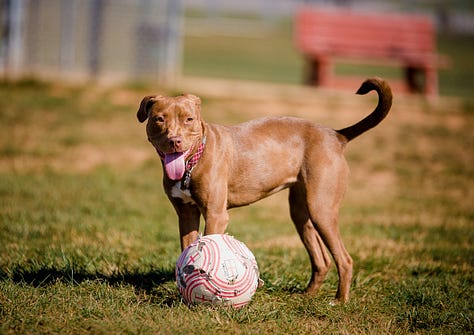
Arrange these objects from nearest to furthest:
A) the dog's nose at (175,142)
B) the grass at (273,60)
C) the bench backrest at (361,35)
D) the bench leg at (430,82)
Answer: the dog's nose at (175,142), the bench leg at (430,82), the bench backrest at (361,35), the grass at (273,60)

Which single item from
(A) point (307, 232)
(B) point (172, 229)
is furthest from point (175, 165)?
(B) point (172, 229)

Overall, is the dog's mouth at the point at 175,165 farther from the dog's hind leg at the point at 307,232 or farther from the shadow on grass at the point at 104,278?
the dog's hind leg at the point at 307,232

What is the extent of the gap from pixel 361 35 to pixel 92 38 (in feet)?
23.7

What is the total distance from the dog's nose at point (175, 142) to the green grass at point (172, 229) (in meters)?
1.09

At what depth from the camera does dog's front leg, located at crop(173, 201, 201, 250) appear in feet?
16.3

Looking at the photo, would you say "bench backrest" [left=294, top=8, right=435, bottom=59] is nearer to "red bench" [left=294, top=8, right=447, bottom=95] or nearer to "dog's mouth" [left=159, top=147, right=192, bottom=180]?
"red bench" [left=294, top=8, right=447, bottom=95]

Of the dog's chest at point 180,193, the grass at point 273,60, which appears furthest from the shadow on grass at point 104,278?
the grass at point 273,60

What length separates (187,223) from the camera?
4.99 metres

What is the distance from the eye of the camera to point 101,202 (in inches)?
332

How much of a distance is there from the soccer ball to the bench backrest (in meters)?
12.9

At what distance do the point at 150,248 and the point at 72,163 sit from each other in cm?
512

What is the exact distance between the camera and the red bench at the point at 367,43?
16812 mm

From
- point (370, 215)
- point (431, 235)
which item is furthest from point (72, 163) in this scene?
point (431, 235)

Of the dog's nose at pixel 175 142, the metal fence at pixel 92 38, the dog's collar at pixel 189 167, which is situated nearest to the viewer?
the dog's nose at pixel 175 142
